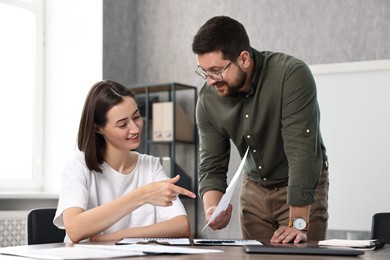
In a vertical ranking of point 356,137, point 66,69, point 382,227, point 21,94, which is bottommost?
point 382,227

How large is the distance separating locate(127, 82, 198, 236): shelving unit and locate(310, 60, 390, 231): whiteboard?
1209 millimetres

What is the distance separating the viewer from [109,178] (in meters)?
2.36

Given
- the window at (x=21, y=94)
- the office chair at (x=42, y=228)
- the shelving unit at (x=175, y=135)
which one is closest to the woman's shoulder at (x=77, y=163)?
the office chair at (x=42, y=228)

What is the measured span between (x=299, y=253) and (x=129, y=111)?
1.02 metres

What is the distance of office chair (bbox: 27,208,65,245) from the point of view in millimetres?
2180

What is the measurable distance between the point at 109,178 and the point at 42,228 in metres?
0.29

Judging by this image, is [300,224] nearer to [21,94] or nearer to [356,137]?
[356,137]

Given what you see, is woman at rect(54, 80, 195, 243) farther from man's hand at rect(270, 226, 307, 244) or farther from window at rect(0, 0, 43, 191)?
window at rect(0, 0, 43, 191)

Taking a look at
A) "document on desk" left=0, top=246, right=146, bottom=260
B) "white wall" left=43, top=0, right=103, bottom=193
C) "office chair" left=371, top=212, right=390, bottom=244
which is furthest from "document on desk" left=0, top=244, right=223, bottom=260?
"white wall" left=43, top=0, right=103, bottom=193

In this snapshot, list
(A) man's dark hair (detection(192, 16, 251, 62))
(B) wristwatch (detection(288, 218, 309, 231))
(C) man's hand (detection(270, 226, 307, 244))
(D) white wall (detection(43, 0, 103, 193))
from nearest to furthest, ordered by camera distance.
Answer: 1. (C) man's hand (detection(270, 226, 307, 244))
2. (B) wristwatch (detection(288, 218, 309, 231))
3. (A) man's dark hair (detection(192, 16, 251, 62))
4. (D) white wall (detection(43, 0, 103, 193))

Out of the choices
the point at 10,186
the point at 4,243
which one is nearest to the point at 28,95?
the point at 10,186

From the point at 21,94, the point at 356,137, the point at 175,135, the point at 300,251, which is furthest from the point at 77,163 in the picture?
the point at 21,94

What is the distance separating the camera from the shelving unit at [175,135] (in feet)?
15.1

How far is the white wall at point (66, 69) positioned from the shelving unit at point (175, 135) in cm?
37
